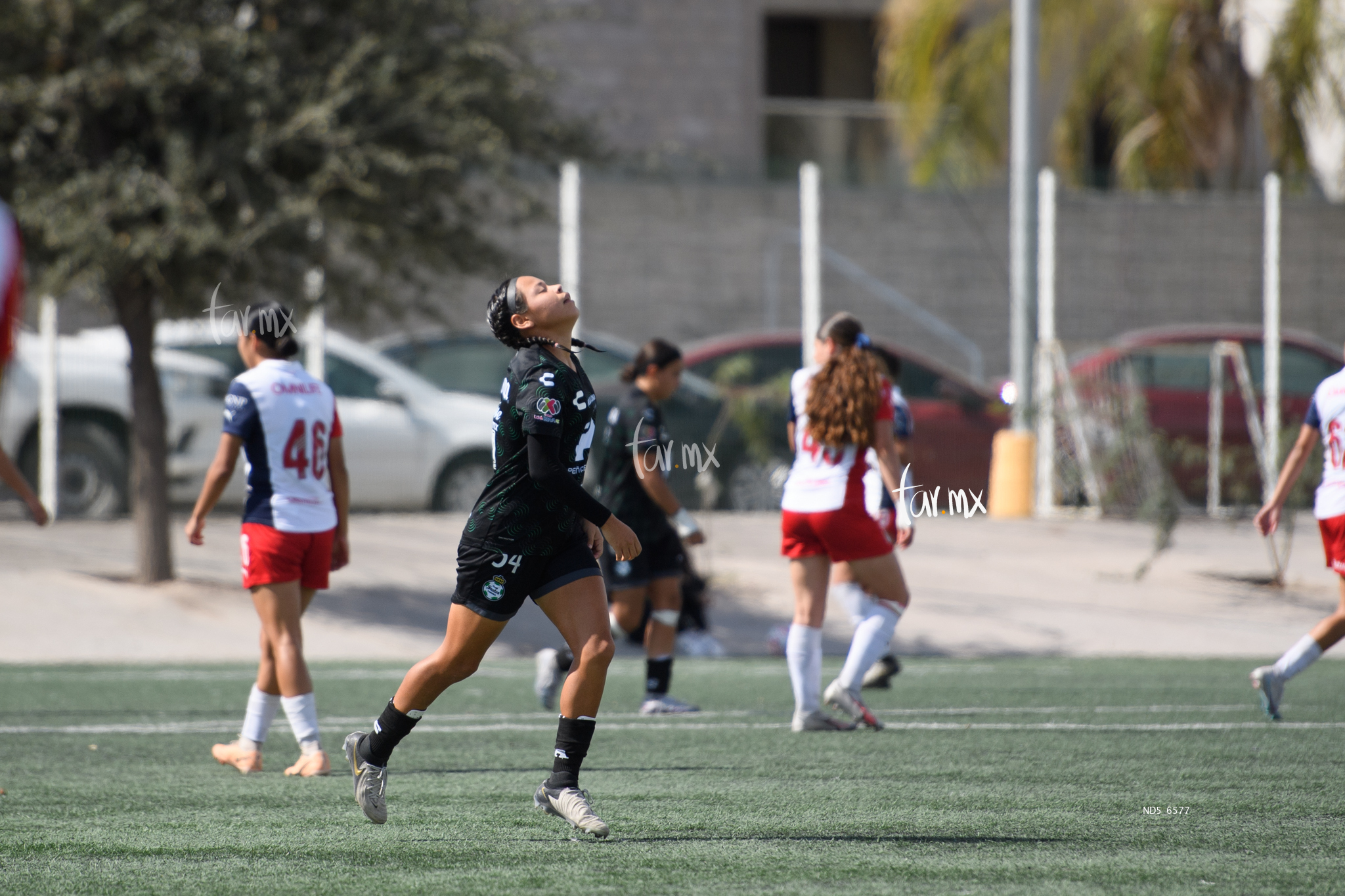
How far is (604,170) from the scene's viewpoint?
1505 cm

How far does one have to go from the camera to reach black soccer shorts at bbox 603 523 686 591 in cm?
874

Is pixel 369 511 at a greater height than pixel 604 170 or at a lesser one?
lesser

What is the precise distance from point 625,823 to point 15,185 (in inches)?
365

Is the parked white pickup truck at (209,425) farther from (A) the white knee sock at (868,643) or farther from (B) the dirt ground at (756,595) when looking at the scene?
(A) the white knee sock at (868,643)

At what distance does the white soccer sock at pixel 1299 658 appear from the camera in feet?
25.2

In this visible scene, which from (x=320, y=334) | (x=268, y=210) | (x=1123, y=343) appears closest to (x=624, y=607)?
(x=268, y=210)

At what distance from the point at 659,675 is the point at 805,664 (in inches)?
51.5

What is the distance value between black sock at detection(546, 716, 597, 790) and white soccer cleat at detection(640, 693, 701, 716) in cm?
333

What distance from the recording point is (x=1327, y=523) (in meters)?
7.59

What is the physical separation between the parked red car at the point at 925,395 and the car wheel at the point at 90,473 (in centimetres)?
566

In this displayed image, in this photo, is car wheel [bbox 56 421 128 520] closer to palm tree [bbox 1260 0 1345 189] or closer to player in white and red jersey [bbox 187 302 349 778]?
player in white and red jersey [bbox 187 302 349 778]

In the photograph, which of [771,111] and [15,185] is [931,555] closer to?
[15,185]

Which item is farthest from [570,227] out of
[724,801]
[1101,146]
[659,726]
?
[1101,146]

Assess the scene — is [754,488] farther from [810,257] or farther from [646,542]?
[646,542]
